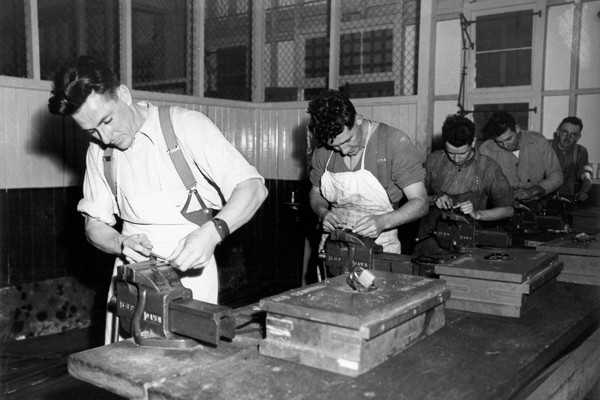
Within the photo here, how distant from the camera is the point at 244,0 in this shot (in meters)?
7.59

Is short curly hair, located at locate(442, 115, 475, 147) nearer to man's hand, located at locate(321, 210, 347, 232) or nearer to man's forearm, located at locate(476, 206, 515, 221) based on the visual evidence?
man's forearm, located at locate(476, 206, 515, 221)

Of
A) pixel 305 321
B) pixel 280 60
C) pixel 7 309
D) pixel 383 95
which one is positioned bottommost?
pixel 7 309

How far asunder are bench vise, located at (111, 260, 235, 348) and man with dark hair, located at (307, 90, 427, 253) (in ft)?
4.59

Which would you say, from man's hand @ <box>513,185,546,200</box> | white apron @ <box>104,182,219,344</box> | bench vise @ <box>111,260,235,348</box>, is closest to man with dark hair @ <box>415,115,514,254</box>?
man's hand @ <box>513,185,546,200</box>

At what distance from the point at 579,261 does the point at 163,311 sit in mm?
2187

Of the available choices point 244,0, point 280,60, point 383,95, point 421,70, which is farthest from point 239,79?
point 421,70

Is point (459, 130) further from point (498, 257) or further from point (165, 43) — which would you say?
point (165, 43)

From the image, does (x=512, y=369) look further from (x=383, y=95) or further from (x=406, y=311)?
(x=383, y=95)

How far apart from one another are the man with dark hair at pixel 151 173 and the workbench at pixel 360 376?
1.29 ft

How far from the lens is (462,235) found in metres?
3.35

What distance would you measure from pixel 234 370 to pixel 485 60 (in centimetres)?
583

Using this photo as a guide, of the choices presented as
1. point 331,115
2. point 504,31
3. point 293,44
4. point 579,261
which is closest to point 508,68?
point 504,31

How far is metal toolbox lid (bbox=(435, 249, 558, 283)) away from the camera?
213 centimetres

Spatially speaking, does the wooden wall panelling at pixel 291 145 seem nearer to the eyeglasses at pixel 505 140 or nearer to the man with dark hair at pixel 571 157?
the eyeglasses at pixel 505 140
